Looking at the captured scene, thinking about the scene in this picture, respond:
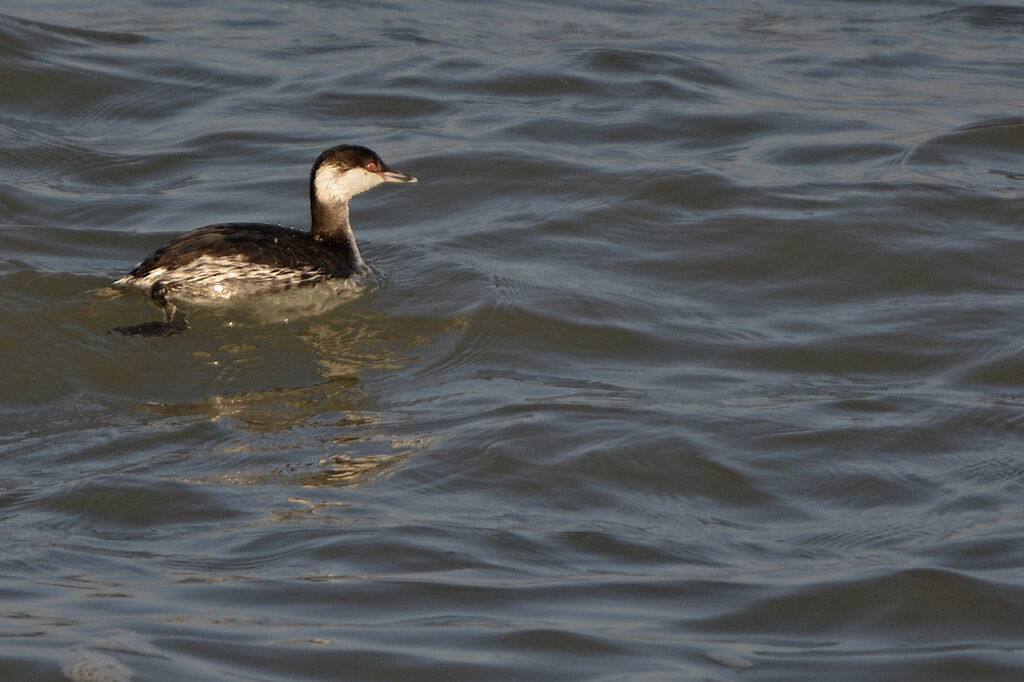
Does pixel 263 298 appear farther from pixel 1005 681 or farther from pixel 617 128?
pixel 1005 681

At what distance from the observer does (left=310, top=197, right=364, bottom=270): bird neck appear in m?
9.90

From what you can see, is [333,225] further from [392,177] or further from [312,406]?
[312,406]

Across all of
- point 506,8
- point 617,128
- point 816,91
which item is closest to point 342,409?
point 617,128

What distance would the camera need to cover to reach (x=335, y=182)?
9922 millimetres

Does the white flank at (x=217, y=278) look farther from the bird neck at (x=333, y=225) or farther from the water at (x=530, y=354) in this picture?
the bird neck at (x=333, y=225)

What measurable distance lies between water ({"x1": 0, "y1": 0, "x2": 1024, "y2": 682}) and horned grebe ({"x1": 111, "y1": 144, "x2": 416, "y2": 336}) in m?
0.18

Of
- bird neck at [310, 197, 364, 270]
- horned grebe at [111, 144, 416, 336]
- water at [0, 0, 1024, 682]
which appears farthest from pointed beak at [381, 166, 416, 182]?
water at [0, 0, 1024, 682]

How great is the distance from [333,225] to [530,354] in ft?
5.91

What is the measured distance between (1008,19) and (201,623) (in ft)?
41.4

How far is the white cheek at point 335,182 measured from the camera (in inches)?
391

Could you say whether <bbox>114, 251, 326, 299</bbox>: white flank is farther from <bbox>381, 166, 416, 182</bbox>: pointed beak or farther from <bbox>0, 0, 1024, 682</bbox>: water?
<bbox>381, 166, 416, 182</bbox>: pointed beak

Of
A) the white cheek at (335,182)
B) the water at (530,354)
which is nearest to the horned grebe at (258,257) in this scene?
the white cheek at (335,182)

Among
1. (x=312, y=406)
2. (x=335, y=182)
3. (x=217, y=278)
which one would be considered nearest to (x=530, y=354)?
(x=312, y=406)

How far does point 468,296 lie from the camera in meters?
9.51
